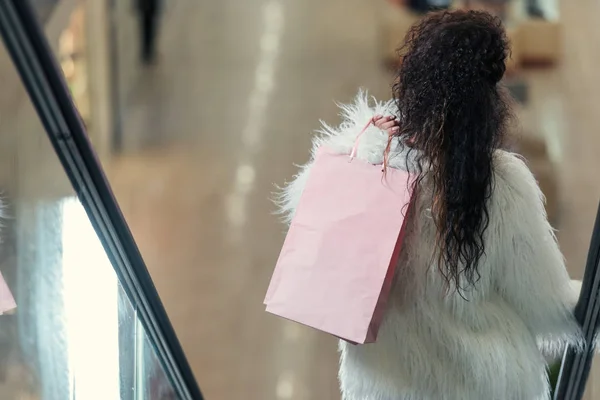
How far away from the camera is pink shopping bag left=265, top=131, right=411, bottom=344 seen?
5.75 feet

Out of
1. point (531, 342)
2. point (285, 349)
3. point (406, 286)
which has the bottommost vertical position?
point (285, 349)

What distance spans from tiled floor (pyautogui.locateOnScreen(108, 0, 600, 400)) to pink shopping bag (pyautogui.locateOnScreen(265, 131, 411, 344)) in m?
0.89

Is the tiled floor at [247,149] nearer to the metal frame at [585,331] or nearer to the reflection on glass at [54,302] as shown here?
the metal frame at [585,331]

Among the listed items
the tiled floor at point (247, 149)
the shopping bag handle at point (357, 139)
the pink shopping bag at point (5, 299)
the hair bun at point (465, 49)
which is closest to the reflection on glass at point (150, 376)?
the pink shopping bag at point (5, 299)

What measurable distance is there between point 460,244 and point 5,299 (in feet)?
3.23

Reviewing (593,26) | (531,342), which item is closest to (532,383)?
(531,342)

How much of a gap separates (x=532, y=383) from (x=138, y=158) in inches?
203

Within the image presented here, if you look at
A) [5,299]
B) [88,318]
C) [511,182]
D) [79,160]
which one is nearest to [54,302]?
[88,318]

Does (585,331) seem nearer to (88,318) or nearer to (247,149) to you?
(88,318)

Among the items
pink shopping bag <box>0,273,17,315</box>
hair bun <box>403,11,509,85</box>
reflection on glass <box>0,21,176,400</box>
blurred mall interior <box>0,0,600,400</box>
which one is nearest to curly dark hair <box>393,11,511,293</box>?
hair bun <box>403,11,509,85</box>

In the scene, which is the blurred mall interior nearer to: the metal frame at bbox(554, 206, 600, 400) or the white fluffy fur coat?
the metal frame at bbox(554, 206, 600, 400)

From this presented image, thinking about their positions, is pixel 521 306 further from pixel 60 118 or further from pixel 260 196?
pixel 260 196

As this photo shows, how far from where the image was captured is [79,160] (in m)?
1.58

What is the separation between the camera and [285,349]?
4.40 meters
